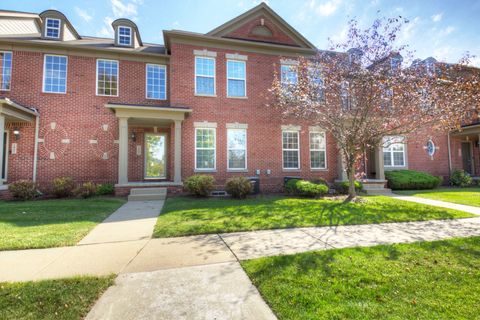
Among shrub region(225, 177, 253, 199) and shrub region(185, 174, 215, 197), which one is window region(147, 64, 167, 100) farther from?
shrub region(225, 177, 253, 199)

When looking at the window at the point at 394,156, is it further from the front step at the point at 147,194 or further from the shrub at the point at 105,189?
the shrub at the point at 105,189

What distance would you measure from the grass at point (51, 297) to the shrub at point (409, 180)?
14257 millimetres

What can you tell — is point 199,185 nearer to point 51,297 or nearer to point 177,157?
point 177,157

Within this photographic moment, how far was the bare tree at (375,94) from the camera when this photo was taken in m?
8.66

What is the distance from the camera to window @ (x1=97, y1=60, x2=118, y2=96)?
A: 39.3 feet

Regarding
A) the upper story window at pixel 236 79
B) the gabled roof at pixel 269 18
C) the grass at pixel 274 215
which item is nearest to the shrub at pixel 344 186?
the grass at pixel 274 215

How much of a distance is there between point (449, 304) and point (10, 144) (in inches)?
600

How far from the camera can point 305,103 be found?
9453mm

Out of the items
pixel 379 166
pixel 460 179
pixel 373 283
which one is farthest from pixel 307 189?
pixel 460 179

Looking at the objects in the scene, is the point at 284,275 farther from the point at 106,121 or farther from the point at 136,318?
the point at 106,121

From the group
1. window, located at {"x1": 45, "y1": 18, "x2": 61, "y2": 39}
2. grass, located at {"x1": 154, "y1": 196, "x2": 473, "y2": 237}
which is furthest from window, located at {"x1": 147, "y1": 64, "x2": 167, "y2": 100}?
grass, located at {"x1": 154, "y1": 196, "x2": 473, "y2": 237}

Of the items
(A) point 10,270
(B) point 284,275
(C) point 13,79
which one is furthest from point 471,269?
(C) point 13,79

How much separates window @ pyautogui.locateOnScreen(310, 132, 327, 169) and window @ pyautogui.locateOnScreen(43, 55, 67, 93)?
41.9 ft

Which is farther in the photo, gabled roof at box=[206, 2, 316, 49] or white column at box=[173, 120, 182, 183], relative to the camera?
gabled roof at box=[206, 2, 316, 49]
